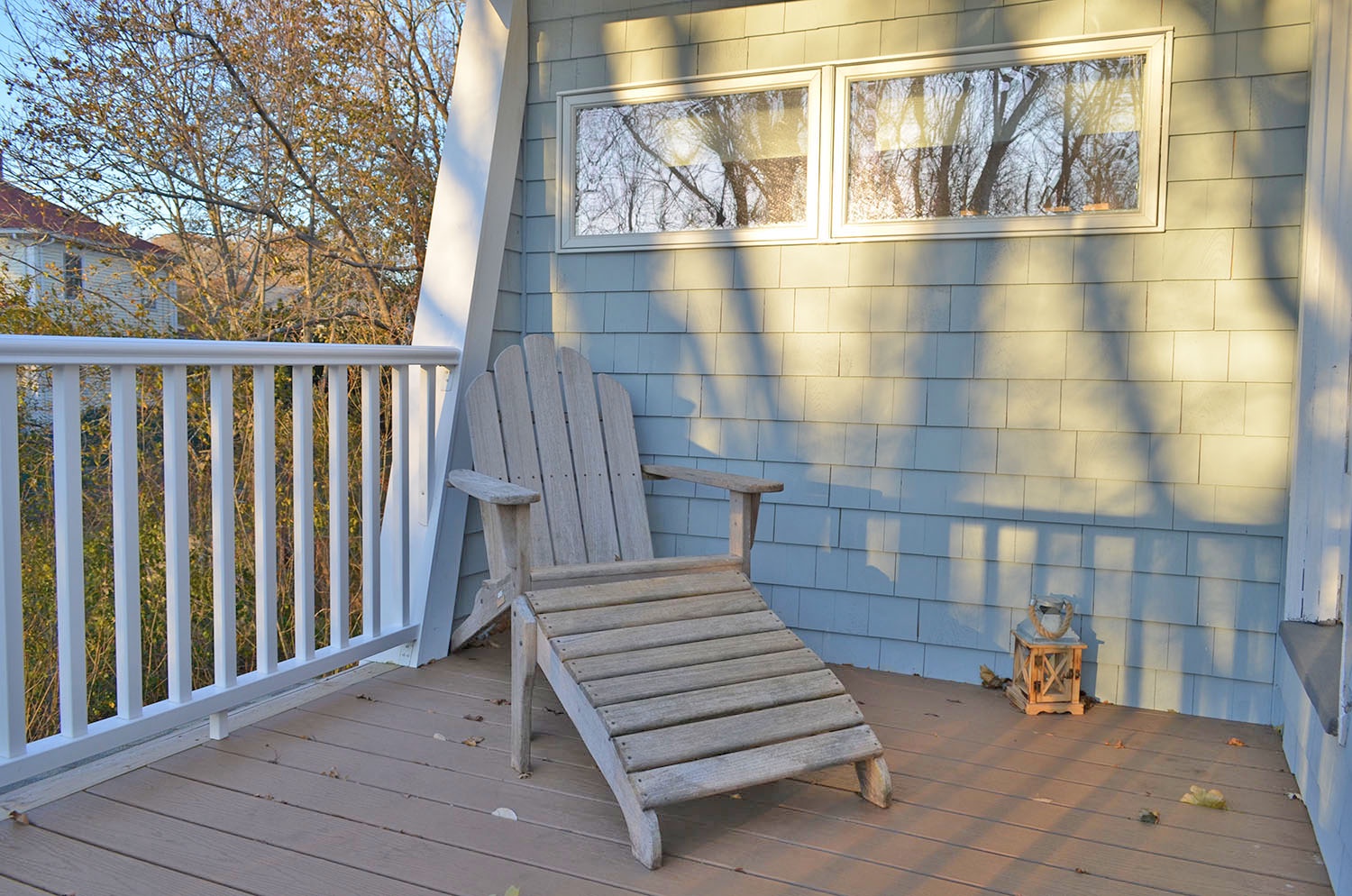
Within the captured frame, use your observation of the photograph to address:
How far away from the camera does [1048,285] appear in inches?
122

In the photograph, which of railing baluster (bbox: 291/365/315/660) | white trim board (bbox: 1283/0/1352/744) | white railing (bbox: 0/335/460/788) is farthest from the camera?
railing baluster (bbox: 291/365/315/660)

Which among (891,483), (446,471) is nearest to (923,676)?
(891,483)

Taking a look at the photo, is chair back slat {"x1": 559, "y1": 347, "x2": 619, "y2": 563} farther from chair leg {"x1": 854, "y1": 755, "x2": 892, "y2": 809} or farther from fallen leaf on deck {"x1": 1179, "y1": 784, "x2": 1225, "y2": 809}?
fallen leaf on deck {"x1": 1179, "y1": 784, "x2": 1225, "y2": 809}

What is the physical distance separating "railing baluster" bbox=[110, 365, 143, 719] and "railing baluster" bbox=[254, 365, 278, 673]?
346mm

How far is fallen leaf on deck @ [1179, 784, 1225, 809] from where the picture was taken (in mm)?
2344

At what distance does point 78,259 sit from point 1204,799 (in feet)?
24.5

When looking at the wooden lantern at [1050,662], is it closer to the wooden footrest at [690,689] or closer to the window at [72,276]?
the wooden footrest at [690,689]

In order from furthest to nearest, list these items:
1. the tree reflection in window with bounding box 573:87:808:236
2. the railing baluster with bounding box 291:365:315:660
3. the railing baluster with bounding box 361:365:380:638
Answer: the tree reflection in window with bounding box 573:87:808:236 < the railing baluster with bounding box 361:365:380:638 < the railing baluster with bounding box 291:365:315:660

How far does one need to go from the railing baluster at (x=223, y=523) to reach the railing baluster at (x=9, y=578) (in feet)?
1.68

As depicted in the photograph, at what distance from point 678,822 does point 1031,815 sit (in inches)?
32.4

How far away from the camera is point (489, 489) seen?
2.58 m

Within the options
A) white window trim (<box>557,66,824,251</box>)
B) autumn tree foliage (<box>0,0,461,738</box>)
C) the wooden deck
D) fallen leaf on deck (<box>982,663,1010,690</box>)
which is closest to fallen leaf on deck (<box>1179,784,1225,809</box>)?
the wooden deck

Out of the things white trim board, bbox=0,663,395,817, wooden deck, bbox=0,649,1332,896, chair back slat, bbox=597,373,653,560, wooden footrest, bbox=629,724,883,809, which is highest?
chair back slat, bbox=597,373,653,560

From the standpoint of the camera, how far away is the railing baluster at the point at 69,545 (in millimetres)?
2152
